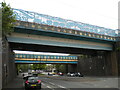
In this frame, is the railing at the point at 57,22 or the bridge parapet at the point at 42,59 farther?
the bridge parapet at the point at 42,59

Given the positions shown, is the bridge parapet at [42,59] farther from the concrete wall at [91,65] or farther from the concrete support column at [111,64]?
the concrete support column at [111,64]

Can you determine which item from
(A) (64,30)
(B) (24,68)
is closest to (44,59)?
(A) (64,30)

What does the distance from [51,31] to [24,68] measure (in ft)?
397

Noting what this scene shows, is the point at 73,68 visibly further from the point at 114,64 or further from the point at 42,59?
the point at 114,64

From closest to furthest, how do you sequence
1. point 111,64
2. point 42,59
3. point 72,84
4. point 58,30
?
1. point 72,84
2. point 58,30
3. point 111,64
4. point 42,59

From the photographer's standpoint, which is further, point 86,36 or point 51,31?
point 86,36

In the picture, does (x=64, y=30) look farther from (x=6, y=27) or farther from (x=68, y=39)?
(x=6, y=27)

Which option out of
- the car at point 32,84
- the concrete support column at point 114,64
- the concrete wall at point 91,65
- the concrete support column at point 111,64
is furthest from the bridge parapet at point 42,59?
the car at point 32,84

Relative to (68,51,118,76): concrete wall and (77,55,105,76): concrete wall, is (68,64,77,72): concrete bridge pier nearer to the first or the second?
(77,55,105,76): concrete wall

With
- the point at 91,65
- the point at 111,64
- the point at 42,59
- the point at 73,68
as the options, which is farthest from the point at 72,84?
the point at 73,68

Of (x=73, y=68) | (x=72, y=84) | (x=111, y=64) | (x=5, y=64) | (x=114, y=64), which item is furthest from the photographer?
(x=73, y=68)

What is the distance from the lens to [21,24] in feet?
83.5

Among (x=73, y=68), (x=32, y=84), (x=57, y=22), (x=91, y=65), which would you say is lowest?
(x=73, y=68)

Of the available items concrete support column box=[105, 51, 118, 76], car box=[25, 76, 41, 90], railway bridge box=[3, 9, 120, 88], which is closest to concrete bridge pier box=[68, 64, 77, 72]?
railway bridge box=[3, 9, 120, 88]
